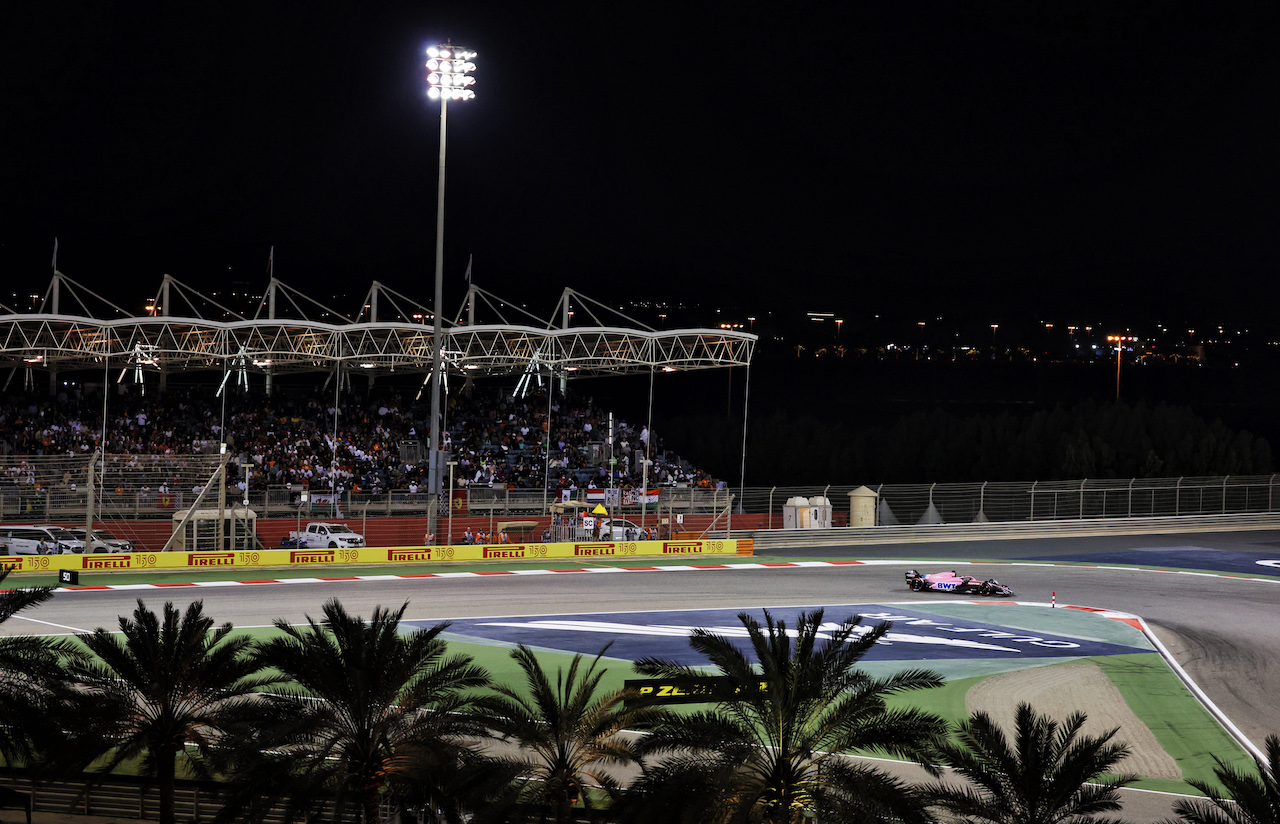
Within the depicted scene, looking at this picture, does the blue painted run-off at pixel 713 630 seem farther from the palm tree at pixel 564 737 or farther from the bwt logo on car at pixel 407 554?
the palm tree at pixel 564 737

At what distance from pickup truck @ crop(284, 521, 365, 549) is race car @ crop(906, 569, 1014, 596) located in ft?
58.5

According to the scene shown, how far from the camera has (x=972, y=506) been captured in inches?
1921

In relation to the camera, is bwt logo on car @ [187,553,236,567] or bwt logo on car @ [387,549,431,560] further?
Result: bwt logo on car @ [387,549,431,560]

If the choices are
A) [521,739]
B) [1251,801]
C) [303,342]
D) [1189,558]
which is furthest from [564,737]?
[303,342]

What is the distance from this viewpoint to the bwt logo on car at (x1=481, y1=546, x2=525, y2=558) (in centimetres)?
3719

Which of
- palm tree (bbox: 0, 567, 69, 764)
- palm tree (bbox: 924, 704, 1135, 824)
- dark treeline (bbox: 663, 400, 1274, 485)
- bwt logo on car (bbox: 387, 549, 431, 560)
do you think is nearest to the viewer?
palm tree (bbox: 924, 704, 1135, 824)

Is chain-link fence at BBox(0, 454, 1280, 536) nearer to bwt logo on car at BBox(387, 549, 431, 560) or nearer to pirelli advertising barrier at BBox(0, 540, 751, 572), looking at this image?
bwt logo on car at BBox(387, 549, 431, 560)

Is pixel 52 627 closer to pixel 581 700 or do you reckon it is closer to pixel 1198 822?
pixel 581 700

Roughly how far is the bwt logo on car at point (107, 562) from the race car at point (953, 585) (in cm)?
2264

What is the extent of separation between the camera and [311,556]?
35156 mm

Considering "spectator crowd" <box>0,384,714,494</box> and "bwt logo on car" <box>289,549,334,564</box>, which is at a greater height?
"spectator crowd" <box>0,384,714,494</box>

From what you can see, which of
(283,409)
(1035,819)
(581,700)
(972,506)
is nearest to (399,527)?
(283,409)

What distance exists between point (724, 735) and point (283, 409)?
43.3m

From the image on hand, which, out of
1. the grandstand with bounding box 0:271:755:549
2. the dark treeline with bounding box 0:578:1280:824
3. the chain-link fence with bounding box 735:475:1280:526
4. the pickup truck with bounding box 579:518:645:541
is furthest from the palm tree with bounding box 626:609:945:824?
the chain-link fence with bounding box 735:475:1280:526
